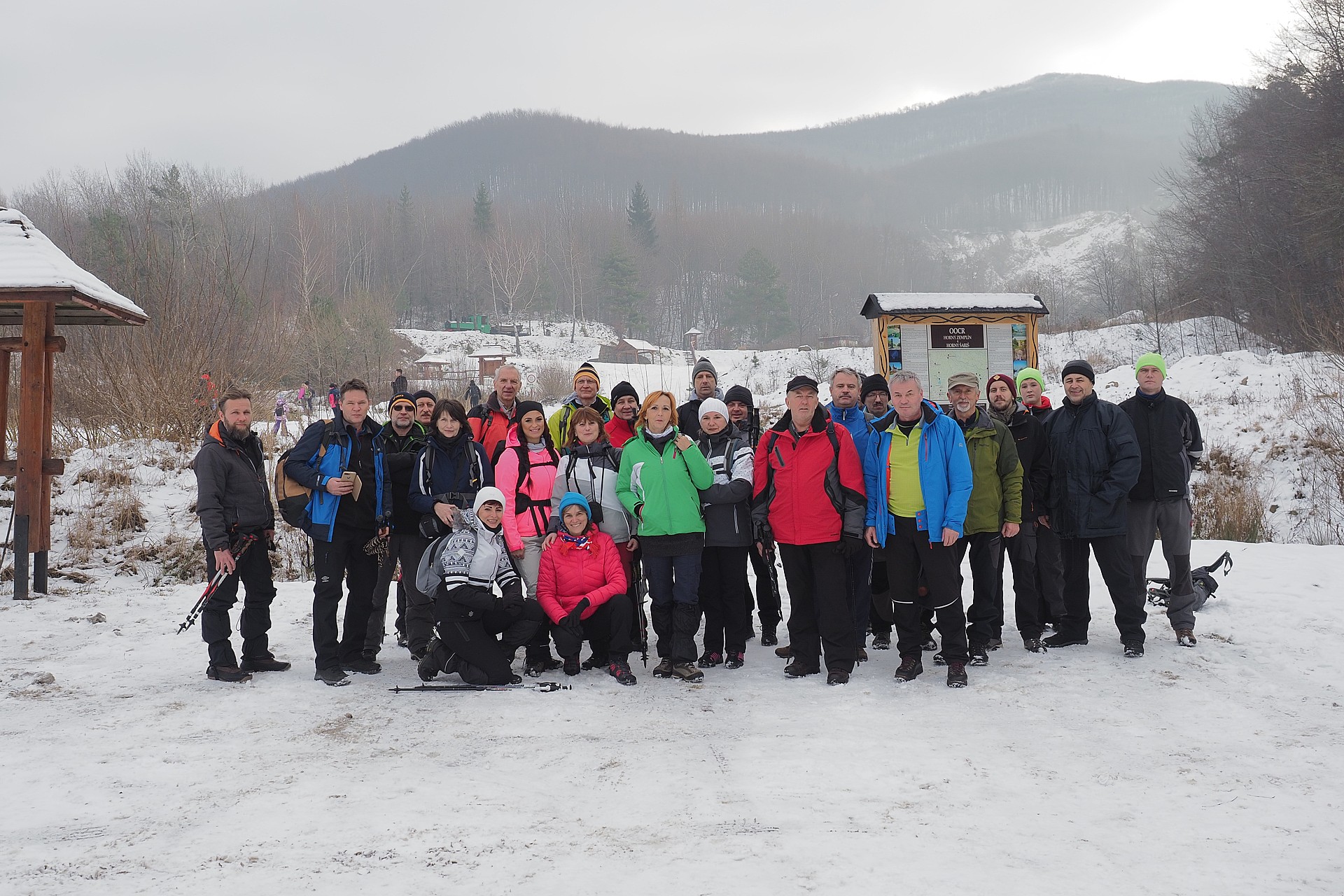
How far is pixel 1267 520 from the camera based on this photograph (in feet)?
38.5

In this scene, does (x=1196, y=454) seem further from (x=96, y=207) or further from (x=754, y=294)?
(x=754, y=294)

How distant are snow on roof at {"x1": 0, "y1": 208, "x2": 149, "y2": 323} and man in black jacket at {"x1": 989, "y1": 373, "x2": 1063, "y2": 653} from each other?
24.5ft

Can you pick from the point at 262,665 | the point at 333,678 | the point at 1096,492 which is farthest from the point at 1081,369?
the point at 262,665

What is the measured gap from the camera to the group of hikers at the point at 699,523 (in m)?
5.25

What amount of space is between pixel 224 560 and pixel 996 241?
138253 mm

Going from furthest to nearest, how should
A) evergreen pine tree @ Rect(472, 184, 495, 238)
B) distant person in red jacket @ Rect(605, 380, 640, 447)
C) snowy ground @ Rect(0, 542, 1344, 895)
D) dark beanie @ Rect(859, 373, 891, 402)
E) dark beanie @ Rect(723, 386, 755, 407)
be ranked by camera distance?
evergreen pine tree @ Rect(472, 184, 495, 238) < dark beanie @ Rect(859, 373, 891, 402) < distant person in red jacket @ Rect(605, 380, 640, 447) < dark beanie @ Rect(723, 386, 755, 407) < snowy ground @ Rect(0, 542, 1344, 895)

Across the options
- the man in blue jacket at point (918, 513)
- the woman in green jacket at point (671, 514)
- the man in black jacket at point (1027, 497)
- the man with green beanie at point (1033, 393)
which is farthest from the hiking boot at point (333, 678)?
the man with green beanie at point (1033, 393)

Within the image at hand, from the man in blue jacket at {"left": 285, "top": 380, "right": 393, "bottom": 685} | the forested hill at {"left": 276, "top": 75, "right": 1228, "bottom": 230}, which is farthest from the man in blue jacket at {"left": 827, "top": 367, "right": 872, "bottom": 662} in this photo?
the forested hill at {"left": 276, "top": 75, "right": 1228, "bottom": 230}

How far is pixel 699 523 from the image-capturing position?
5.39m

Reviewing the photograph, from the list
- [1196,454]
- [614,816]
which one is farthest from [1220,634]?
[614,816]

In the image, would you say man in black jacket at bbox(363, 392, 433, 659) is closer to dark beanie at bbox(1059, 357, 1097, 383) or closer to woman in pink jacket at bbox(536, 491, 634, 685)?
woman in pink jacket at bbox(536, 491, 634, 685)

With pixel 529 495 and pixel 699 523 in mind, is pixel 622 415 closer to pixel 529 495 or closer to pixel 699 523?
pixel 529 495

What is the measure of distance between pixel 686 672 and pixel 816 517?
1.25 meters

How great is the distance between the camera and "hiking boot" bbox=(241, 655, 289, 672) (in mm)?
5535
